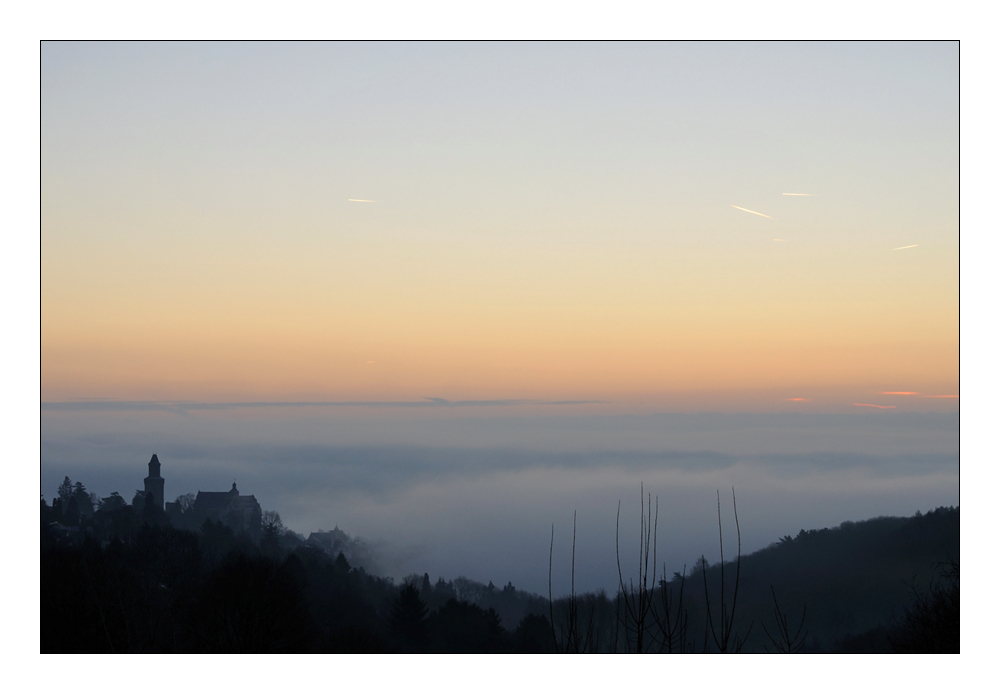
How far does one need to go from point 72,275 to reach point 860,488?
720 cm

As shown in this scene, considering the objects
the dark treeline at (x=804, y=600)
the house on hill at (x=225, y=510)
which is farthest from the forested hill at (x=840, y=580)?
the house on hill at (x=225, y=510)

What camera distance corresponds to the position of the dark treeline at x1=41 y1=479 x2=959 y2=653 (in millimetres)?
4836

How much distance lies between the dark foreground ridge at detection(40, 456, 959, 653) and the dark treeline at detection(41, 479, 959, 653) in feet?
0.06

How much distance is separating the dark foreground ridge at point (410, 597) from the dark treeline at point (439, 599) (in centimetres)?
2

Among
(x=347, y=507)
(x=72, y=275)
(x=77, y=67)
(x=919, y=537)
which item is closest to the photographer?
(x=77, y=67)

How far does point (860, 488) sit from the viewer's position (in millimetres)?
6734

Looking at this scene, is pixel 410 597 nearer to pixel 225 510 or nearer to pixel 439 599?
pixel 439 599

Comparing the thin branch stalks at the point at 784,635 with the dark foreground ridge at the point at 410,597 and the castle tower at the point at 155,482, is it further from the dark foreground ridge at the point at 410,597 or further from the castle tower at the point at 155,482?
the castle tower at the point at 155,482

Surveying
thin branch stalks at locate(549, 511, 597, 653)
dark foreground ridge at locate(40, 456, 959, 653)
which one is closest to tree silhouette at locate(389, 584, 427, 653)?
dark foreground ridge at locate(40, 456, 959, 653)

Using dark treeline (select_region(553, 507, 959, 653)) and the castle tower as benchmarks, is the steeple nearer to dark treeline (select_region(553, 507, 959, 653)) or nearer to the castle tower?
the castle tower

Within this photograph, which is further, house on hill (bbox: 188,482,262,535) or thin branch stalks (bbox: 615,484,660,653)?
house on hill (bbox: 188,482,262,535)
